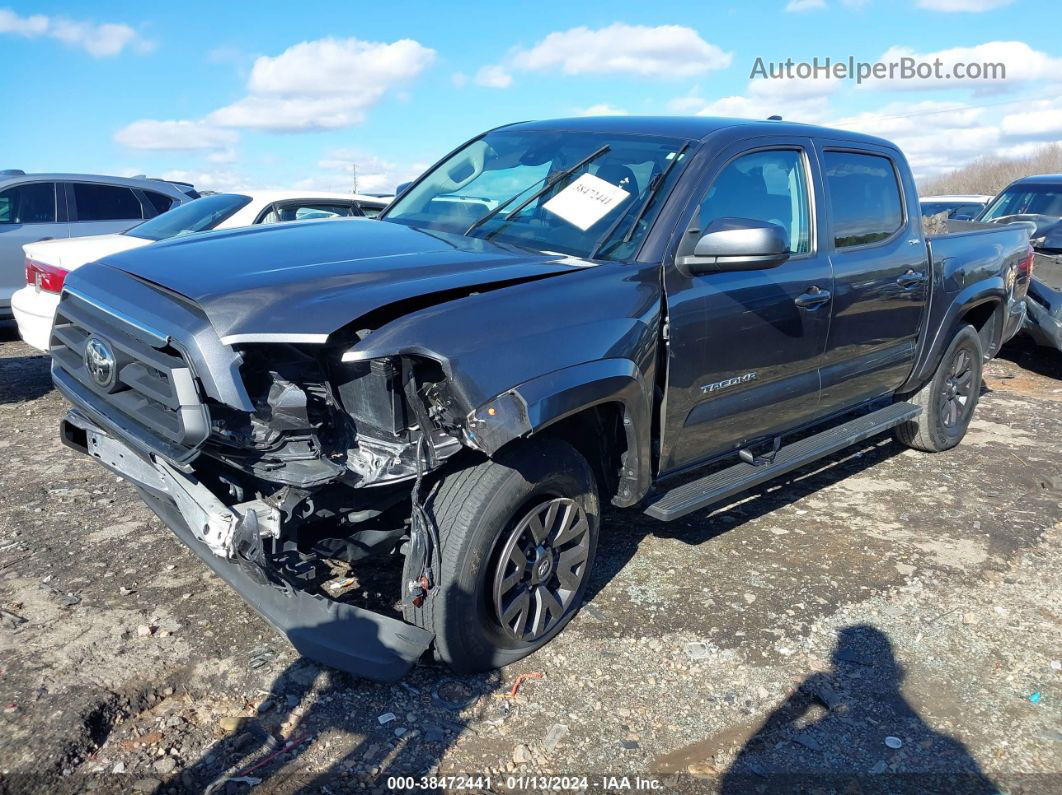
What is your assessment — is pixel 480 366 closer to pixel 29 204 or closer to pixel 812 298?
pixel 812 298

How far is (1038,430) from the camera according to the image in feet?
22.6

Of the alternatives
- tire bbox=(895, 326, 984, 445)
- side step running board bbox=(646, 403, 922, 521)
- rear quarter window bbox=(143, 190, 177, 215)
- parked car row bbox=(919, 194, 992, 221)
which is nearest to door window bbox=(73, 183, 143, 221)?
rear quarter window bbox=(143, 190, 177, 215)

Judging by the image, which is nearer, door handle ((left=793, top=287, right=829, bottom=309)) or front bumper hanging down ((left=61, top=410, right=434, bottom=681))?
front bumper hanging down ((left=61, top=410, right=434, bottom=681))

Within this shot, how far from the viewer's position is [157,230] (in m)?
7.03

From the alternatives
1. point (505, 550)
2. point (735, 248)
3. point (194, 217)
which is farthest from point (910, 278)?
point (194, 217)

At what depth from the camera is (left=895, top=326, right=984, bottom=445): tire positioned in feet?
18.8

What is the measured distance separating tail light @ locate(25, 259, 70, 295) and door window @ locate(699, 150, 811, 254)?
4496 mm

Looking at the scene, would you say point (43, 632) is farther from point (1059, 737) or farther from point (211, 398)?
point (1059, 737)

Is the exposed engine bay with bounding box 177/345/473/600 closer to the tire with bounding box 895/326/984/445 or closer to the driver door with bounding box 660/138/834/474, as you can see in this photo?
the driver door with bounding box 660/138/834/474

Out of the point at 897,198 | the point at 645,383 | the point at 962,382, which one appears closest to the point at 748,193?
the point at 645,383

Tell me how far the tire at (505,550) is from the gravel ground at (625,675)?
167 mm

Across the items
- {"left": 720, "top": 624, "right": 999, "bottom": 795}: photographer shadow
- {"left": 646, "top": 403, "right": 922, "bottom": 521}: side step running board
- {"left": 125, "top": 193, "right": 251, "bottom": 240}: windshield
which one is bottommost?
{"left": 720, "top": 624, "right": 999, "bottom": 795}: photographer shadow

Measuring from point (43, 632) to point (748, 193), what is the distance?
3532 mm

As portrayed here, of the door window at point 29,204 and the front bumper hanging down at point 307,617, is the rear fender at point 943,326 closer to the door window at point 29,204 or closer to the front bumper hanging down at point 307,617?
the front bumper hanging down at point 307,617
